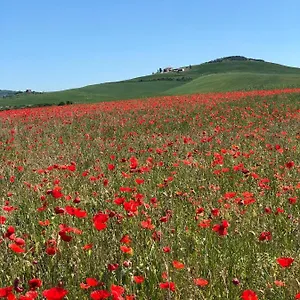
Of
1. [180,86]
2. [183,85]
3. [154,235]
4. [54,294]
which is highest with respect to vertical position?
[183,85]

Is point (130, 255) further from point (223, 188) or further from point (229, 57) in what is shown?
point (229, 57)

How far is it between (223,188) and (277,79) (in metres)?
46.2

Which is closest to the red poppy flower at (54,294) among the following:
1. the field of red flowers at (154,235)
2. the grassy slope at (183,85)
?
the field of red flowers at (154,235)

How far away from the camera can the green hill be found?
47.4 metres

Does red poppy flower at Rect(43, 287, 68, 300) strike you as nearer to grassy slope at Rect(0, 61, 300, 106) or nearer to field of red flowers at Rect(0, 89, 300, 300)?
field of red flowers at Rect(0, 89, 300, 300)

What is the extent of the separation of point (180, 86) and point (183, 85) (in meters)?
0.48

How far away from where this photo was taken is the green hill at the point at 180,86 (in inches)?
1868

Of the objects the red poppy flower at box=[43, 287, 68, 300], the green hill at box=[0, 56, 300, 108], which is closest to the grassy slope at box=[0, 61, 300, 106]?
the green hill at box=[0, 56, 300, 108]

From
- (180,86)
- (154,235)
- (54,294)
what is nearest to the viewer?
(54,294)

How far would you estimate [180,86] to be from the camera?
64.8 meters

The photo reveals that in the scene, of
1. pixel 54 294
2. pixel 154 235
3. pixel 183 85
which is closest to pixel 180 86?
pixel 183 85

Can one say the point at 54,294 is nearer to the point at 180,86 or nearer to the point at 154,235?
the point at 154,235

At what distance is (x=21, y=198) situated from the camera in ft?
16.3

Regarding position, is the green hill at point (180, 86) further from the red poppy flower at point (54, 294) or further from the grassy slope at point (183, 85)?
the red poppy flower at point (54, 294)
